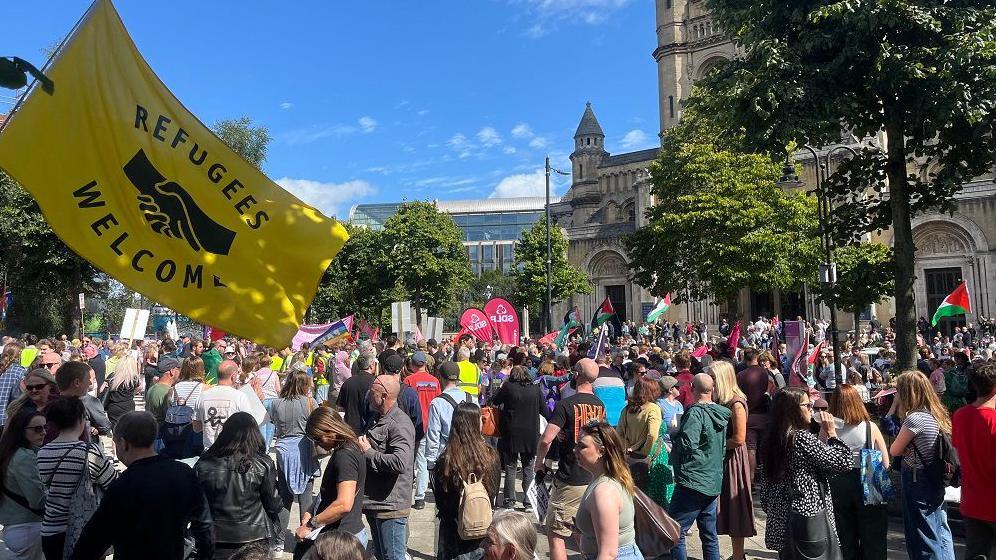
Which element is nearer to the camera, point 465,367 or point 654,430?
point 654,430

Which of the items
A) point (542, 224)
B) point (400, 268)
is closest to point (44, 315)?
point (400, 268)

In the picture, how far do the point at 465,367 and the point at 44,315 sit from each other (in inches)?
1544

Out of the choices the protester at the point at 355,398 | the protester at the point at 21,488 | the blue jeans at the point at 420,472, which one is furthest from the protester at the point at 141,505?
the blue jeans at the point at 420,472

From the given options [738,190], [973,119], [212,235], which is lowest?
[212,235]

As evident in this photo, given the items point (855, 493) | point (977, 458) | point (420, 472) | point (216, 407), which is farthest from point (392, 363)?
point (977, 458)

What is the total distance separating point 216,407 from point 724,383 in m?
4.38

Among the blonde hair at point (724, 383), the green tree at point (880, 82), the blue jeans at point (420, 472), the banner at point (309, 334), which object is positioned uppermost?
the green tree at point (880, 82)

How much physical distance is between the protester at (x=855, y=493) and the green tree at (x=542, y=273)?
131ft

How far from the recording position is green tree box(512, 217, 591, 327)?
46166 mm

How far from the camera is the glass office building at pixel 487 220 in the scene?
108 metres

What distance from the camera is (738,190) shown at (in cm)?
2659

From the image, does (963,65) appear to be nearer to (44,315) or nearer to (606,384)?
(606,384)

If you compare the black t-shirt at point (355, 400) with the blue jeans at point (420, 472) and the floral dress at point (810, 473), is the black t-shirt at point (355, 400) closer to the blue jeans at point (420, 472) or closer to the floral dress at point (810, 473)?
the blue jeans at point (420, 472)

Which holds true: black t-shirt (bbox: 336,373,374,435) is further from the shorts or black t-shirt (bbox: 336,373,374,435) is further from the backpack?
the backpack
